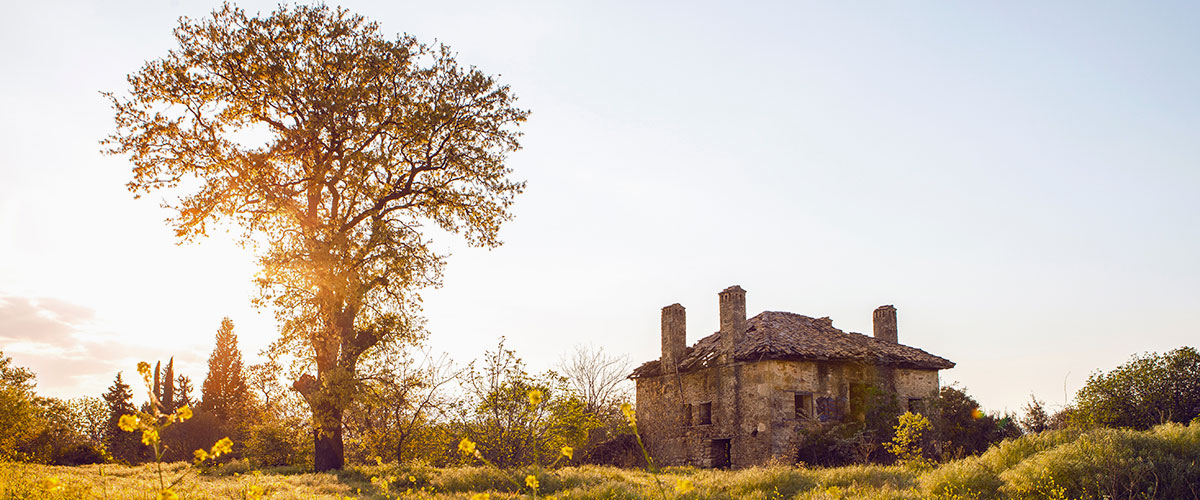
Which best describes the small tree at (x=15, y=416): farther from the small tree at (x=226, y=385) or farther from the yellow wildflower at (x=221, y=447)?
the yellow wildflower at (x=221, y=447)

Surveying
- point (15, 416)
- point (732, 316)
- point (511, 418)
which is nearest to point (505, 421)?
point (511, 418)

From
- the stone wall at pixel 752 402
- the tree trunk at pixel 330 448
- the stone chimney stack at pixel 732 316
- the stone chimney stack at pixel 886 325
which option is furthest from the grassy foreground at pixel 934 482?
the stone chimney stack at pixel 886 325

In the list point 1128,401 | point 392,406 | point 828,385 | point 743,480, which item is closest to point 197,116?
point 392,406

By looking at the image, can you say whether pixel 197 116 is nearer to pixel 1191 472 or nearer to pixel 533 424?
pixel 533 424

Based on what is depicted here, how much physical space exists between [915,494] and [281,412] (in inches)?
778

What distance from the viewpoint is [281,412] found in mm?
24641

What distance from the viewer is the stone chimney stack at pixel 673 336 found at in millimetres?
31203

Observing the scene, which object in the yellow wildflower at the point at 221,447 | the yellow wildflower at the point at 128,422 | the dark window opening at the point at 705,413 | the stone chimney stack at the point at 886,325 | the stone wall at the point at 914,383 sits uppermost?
the stone chimney stack at the point at 886,325

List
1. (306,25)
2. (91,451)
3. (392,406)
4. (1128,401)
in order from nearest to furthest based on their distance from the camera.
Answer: (306,25) < (1128,401) < (392,406) < (91,451)

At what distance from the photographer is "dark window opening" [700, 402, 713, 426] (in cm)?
2942

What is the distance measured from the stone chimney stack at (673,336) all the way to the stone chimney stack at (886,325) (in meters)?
8.67

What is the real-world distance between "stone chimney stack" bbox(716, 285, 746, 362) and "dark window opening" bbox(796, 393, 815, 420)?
3038mm

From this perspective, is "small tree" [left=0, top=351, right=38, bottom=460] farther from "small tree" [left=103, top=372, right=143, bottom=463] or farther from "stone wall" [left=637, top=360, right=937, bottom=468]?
"stone wall" [left=637, top=360, right=937, bottom=468]

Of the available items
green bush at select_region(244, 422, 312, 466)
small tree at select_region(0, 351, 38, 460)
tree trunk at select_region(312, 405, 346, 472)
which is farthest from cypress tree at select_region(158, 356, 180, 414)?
tree trunk at select_region(312, 405, 346, 472)
